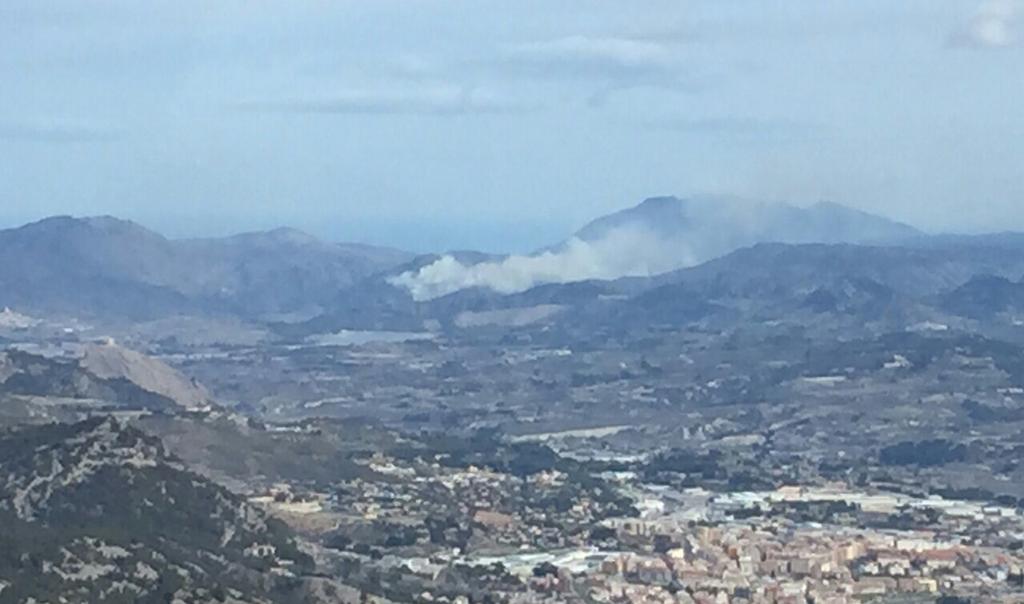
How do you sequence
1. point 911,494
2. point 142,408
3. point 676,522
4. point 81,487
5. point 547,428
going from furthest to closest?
point 547,428 < point 142,408 < point 911,494 < point 676,522 < point 81,487

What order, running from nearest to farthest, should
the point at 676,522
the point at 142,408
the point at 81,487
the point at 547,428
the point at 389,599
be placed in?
the point at 389,599
the point at 81,487
the point at 676,522
the point at 142,408
the point at 547,428

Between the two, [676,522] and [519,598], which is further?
[676,522]

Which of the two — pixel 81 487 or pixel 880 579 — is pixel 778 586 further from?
pixel 81 487

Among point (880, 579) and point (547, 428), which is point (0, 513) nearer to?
point (880, 579)

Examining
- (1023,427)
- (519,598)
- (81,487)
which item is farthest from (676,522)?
(1023,427)

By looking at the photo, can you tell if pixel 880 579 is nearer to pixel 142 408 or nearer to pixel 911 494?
pixel 911 494

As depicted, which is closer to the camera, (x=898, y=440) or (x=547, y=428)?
(x=898, y=440)

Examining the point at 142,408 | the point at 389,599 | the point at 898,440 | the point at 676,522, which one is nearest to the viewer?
the point at 389,599

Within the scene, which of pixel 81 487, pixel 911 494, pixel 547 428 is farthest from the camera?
pixel 547 428

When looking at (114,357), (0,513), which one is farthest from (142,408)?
(0,513)
